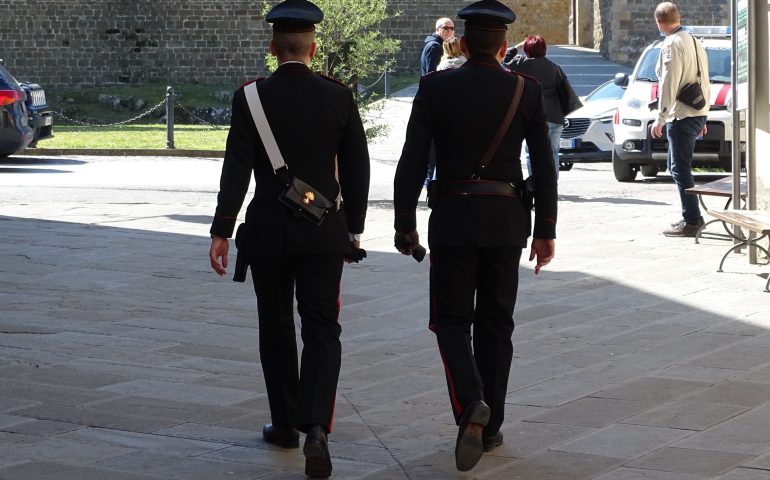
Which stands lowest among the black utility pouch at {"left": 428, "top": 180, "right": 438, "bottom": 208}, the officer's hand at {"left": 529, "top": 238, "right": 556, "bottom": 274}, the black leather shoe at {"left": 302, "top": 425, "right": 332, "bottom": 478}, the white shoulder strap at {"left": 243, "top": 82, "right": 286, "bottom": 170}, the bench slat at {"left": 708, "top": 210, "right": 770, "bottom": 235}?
the bench slat at {"left": 708, "top": 210, "right": 770, "bottom": 235}

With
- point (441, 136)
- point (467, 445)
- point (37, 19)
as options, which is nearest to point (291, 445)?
point (467, 445)

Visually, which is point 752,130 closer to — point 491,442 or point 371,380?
point 371,380

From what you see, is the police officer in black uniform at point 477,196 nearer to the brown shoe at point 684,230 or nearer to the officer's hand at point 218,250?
the officer's hand at point 218,250

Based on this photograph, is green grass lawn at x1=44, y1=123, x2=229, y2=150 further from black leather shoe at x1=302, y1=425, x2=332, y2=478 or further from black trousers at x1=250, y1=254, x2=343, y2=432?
black leather shoe at x1=302, y1=425, x2=332, y2=478

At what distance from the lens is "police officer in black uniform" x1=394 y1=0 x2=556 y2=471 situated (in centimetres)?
489

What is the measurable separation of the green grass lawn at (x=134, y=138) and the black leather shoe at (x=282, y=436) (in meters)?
18.6

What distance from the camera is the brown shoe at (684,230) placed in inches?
435

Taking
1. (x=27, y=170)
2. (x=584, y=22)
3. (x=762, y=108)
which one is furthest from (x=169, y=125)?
(x=584, y=22)

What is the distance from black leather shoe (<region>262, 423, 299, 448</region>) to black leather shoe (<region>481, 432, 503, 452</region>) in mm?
658

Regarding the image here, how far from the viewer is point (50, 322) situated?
757 centimetres

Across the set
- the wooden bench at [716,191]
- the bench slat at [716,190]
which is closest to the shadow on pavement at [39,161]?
the wooden bench at [716,191]

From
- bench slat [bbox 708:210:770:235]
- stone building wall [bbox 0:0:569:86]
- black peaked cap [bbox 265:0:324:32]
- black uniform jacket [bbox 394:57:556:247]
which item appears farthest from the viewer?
stone building wall [bbox 0:0:569:86]

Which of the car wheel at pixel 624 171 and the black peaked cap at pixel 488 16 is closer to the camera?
the black peaked cap at pixel 488 16

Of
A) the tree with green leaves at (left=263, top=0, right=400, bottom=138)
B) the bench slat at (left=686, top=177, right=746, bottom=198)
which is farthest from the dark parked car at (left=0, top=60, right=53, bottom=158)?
the bench slat at (left=686, top=177, right=746, bottom=198)
